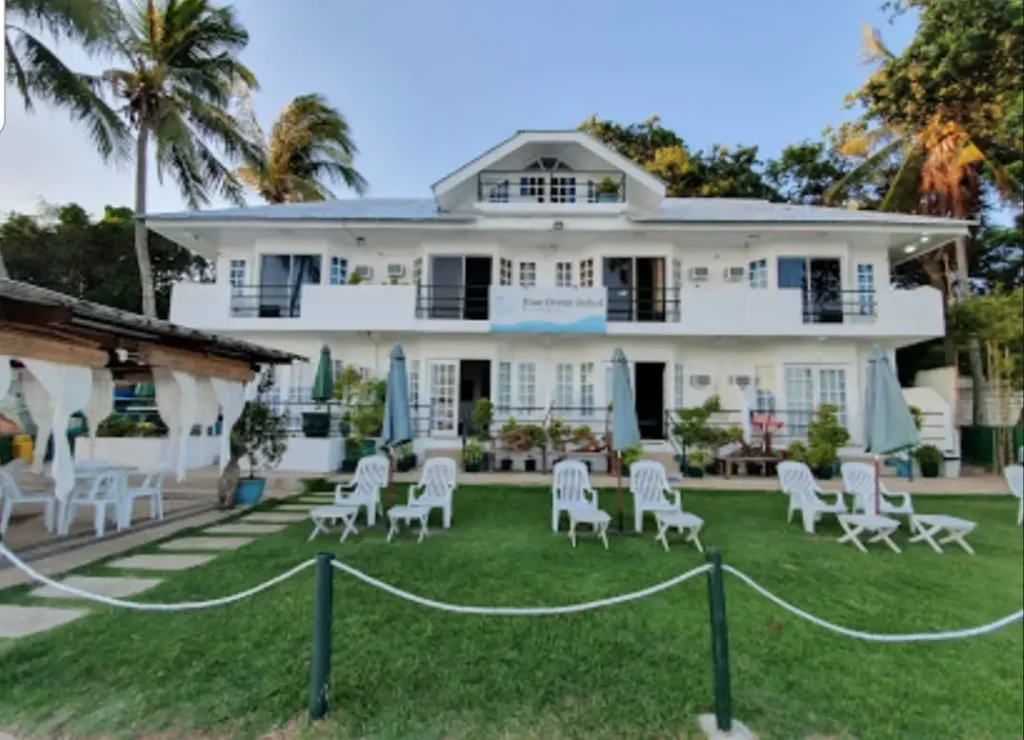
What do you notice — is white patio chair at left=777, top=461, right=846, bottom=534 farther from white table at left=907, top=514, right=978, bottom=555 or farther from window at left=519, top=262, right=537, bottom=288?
window at left=519, top=262, right=537, bottom=288

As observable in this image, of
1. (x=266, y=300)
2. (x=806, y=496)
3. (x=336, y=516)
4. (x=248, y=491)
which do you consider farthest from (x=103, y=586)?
(x=266, y=300)

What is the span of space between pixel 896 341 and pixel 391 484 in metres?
9.91

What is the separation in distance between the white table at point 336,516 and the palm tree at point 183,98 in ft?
A: 11.7

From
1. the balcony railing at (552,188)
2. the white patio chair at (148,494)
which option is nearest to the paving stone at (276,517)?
the white patio chair at (148,494)

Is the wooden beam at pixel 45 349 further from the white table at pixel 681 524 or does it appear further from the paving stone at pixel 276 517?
the white table at pixel 681 524

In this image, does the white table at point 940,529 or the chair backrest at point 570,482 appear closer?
the white table at point 940,529

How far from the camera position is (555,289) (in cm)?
1120

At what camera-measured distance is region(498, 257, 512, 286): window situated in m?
12.9

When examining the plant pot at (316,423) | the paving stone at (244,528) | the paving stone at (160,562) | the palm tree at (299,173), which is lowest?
the paving stone at (244,528)

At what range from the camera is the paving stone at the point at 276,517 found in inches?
265

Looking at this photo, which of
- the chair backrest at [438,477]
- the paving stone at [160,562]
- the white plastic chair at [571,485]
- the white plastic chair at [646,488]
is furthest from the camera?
the chair backrest at [438,477]

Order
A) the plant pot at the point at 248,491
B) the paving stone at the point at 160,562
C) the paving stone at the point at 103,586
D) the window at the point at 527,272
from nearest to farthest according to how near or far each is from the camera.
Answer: the paving stone at the point at 103,586, the paving stone at the point at 160,562, the plant pot at the point at 248,491, the window at the point at 527,272

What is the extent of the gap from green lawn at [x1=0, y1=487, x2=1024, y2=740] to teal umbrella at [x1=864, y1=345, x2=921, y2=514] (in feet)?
1.80

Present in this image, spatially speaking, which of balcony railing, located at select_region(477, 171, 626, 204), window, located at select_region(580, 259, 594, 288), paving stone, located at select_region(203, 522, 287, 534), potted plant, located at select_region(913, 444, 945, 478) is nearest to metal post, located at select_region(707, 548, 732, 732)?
potted plant, located at select_region(913, 444, 945, 478)
